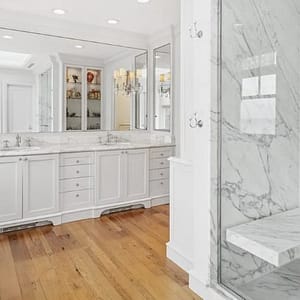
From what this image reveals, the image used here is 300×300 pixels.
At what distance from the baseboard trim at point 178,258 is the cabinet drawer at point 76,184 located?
1.44 m

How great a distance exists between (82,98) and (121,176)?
1.18 metres

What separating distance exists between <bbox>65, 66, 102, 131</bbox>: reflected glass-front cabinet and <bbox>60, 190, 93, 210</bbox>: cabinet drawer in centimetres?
91

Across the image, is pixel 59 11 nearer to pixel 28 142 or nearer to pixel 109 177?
pixel 28 142

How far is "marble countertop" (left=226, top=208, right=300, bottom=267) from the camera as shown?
1495mm

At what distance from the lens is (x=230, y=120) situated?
1.74m

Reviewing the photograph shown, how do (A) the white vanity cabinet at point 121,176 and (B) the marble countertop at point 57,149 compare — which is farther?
(A) the white vanity cabinet at point 121,176

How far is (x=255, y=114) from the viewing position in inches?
71.9

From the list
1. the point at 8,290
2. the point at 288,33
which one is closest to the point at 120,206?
the point at 8,290

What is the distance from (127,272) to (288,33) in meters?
1.98

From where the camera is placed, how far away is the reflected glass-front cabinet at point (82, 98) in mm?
3965

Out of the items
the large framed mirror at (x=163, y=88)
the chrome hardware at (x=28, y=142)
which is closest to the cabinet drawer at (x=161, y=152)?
the large framed mirror at (x=163, y=88)

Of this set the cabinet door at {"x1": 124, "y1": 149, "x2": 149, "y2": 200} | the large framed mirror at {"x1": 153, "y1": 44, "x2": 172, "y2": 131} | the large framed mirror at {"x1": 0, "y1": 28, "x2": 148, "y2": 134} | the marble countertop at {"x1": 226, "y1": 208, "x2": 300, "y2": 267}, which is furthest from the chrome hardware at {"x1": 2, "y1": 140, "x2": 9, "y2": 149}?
the marble countertop at {"x1": 226, "y1": 208, "x2": 300, "y2": 267}

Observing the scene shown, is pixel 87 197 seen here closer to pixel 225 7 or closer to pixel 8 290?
pixel 8 290

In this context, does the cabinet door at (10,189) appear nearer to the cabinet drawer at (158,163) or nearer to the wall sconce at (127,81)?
the cabinet drawer at (158,163)
